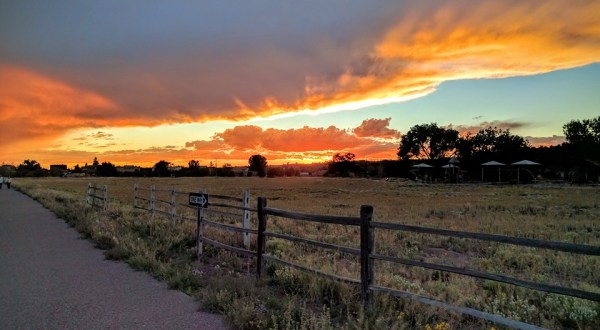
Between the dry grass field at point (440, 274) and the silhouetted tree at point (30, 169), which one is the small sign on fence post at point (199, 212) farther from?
the silhouetted tree at point (30, 169)

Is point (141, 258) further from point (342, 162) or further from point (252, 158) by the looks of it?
point (252, 158)

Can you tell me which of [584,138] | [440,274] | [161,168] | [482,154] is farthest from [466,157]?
[161,168]

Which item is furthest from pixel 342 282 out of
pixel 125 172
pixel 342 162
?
pixel 125 172

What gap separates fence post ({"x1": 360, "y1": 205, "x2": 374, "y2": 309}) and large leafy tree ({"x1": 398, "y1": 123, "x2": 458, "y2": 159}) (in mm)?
84414

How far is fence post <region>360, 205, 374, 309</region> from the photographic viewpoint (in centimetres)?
559

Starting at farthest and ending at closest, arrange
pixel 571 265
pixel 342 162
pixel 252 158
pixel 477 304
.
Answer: pixel 252 158
pixel 342 162
pixel 571 265
pixel 477 304

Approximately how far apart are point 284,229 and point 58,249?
6.66 meters

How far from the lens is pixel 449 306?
4789 mm

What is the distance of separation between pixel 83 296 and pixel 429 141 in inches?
3406

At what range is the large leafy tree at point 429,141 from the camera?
86.7 m

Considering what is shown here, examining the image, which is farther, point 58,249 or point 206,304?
point 58,249

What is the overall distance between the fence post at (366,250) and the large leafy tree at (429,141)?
84.4 metres

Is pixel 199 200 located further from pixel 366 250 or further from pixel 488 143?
pixel 488 143

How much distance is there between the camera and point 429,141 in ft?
287
